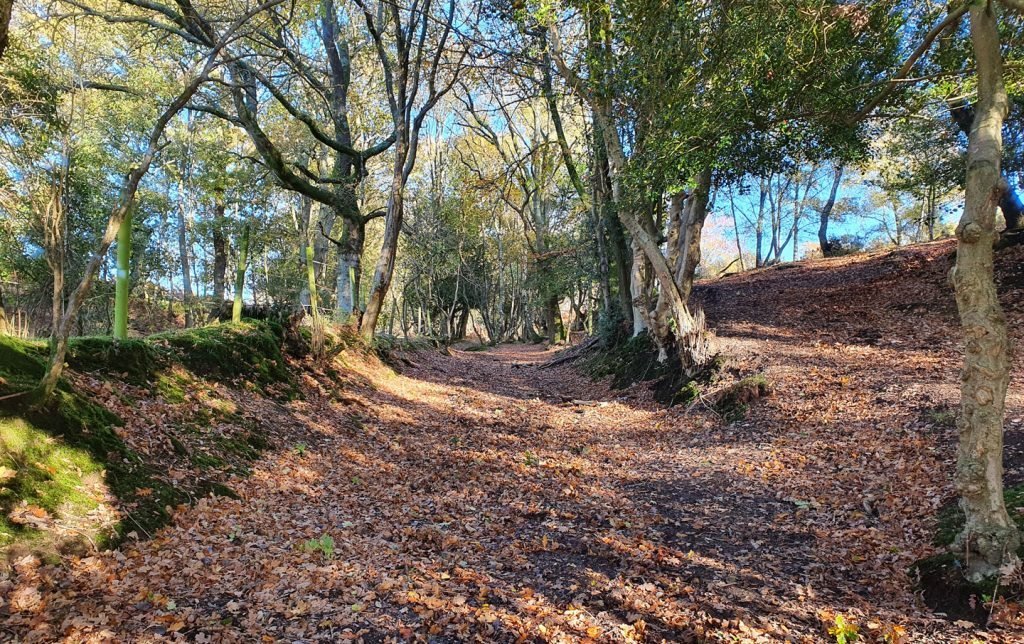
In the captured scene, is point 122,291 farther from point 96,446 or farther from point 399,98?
point 399,98

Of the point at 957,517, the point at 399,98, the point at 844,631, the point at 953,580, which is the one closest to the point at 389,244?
the point at 399,98

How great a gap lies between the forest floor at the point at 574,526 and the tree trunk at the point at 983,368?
1.75 ft

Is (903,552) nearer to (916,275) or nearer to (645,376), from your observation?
(645,376)

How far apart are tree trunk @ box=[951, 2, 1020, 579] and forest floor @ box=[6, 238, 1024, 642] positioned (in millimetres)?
532

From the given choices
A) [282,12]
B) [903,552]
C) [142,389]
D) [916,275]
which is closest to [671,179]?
[903,552]

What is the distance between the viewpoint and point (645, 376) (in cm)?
1380

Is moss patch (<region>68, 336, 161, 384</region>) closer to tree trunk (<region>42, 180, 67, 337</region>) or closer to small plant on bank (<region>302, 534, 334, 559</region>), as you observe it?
tree trunk (<region>42, 180, 67, 337</region>)

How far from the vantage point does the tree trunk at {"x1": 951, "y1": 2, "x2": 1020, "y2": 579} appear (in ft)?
12.5

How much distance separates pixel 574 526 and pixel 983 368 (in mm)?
3860

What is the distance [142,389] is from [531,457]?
5.45m

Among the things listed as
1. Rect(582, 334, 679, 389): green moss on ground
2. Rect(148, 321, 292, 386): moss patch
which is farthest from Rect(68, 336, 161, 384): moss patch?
Rect(582, 334, 679, 389): green moss on ground

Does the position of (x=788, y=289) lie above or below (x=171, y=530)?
above

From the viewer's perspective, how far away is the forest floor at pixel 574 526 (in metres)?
3.67

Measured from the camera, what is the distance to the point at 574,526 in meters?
5.80
